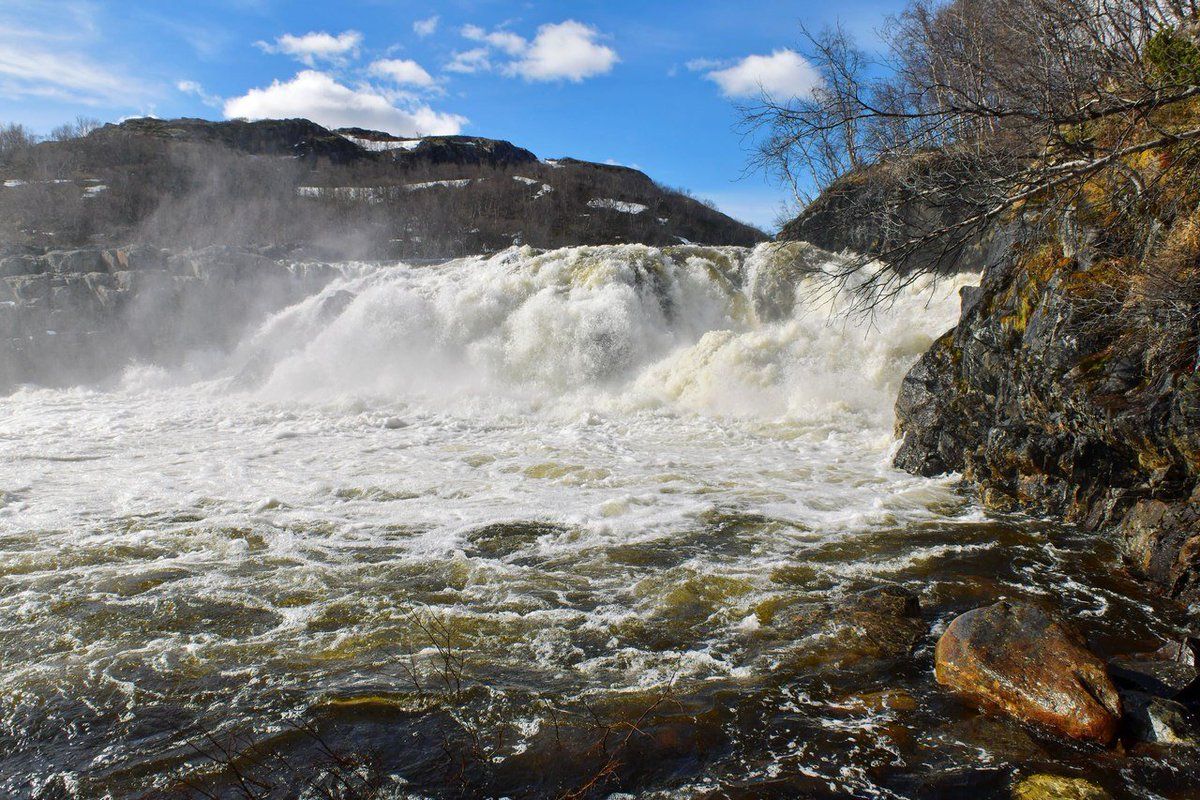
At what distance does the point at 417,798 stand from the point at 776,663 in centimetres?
229

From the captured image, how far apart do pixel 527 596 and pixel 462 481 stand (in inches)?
158

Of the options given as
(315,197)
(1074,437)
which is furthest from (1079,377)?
(315,197)

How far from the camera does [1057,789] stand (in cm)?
309

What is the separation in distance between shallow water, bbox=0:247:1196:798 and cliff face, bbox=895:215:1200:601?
1.69 ft

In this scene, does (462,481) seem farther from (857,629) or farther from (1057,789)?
(1057,789)

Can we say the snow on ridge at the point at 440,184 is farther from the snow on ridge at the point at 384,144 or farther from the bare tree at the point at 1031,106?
the bare tree at the point at 1031,106

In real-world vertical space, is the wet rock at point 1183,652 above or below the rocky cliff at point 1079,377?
below

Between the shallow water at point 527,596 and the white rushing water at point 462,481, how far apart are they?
0.05 metres

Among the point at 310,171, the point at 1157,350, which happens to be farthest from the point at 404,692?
the point at 310,171

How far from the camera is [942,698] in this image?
386 centimetres

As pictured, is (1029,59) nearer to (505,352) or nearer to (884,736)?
(884,736)

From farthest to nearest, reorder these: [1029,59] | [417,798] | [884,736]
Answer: [1029,59] → [884,736] → [417,798]

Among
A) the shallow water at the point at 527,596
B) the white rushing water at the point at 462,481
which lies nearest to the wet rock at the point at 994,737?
the shallow water at the point at 527,596

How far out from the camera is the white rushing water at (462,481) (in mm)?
4703
